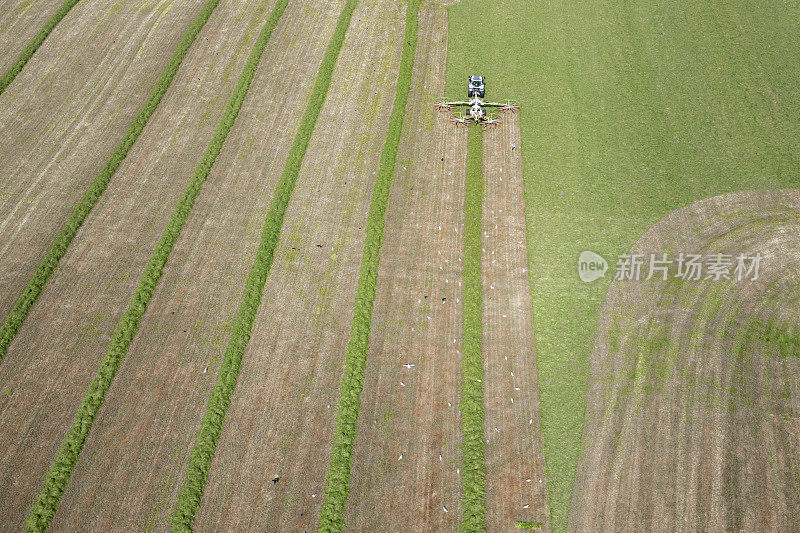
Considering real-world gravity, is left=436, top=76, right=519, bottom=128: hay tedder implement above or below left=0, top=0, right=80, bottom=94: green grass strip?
below

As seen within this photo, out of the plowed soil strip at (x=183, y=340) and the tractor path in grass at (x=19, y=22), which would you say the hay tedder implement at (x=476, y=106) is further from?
the tractor path in grass at (x=19, y=22)

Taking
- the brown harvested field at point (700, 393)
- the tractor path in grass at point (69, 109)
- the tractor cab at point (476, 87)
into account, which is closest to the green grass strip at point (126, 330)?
the tractor path in grass at point (69, 109)

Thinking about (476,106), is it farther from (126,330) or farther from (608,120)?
(126,330)

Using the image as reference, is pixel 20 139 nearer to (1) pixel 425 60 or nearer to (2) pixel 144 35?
(2) pixel 144 35

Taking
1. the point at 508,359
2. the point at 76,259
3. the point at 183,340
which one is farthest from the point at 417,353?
the point at 76,259

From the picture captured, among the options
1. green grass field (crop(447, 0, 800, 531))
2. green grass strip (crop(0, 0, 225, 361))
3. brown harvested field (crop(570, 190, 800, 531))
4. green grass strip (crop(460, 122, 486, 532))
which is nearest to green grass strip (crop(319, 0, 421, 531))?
green grass strip (crop(460, 122, 486, 532))

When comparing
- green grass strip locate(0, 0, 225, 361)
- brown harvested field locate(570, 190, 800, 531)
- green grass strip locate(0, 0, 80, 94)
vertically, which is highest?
green grass strip locate(0, 0, 80, 94)

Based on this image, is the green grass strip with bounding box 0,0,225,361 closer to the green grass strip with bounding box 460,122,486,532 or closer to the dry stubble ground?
the dry stubble ground

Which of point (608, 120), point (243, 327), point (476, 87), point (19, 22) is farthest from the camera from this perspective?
point (19, 22)
